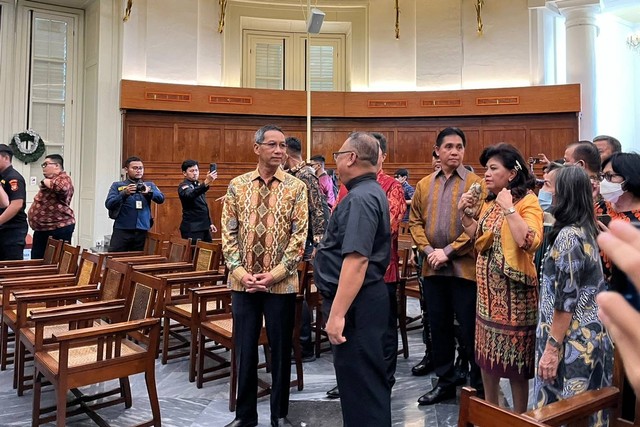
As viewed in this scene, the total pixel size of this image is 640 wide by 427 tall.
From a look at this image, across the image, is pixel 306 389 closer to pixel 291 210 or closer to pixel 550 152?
pixel 291 210

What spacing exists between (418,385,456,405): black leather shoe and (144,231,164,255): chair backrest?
2866 millimetres

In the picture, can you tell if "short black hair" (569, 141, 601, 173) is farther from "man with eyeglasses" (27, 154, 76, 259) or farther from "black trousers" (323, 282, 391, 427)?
"man with eyeglasses" (27, 154, 76, 259)

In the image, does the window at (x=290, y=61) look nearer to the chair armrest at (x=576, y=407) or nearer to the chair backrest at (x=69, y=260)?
the chair backrest at (x=69, y=260)

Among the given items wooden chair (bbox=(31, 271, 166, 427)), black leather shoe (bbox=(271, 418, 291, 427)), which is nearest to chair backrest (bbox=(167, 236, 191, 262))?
wooden chair (bbox=(31, 271, 166, 427))

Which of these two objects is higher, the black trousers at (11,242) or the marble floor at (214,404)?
the black trousers at (11,242)

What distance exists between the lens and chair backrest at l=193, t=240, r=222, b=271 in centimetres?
364

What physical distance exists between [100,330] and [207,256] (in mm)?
1631

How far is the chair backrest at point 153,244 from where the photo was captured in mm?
4527

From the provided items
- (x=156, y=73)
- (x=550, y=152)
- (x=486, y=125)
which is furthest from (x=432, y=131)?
(x=156, y=73)

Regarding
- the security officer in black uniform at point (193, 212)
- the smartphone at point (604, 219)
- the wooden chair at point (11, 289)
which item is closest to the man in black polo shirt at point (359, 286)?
the smartphone at point (604, 219)

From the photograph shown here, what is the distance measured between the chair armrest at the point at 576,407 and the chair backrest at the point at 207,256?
2781 millimetres

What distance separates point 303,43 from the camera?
881 cm

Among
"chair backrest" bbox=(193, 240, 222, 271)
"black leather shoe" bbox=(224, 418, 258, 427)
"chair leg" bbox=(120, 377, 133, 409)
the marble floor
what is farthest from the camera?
"chair backrest" bbox=(193, 240, 222, 271)

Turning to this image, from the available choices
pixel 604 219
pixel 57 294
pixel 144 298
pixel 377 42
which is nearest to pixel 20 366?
pixel 57 294
